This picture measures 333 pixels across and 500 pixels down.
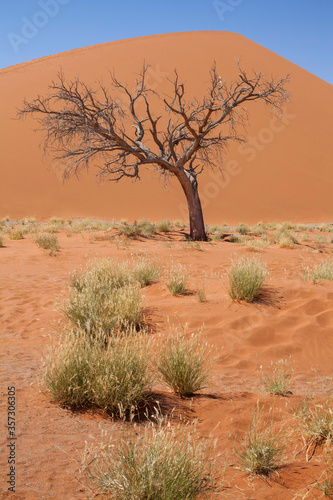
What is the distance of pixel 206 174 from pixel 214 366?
117 feet

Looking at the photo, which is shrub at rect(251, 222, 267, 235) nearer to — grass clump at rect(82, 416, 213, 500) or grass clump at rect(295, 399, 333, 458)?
grass clump at rect(295, 399, 333, 458)

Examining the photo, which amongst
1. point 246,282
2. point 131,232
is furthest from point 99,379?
point 131,232

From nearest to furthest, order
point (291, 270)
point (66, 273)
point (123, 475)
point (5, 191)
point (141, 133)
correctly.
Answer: point (123, 475) → point (66, 273) → point (291, 270) → point (141, 133) → point (5, 191)

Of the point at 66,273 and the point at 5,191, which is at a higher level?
the point at 5,191

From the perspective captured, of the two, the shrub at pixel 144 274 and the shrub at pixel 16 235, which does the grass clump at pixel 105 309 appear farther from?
the shrub at pixel 16 235

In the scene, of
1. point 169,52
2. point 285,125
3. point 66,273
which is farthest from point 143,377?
point 169,52

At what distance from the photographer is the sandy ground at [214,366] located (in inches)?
88.8

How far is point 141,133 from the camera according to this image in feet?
54.2

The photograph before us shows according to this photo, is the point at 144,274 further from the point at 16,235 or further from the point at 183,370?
the point at 16,235

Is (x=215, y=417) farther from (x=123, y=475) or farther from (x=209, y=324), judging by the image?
(x=209, y=324)

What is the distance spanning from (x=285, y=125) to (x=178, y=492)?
45.2 meters

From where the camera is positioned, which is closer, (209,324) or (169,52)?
(209,324)

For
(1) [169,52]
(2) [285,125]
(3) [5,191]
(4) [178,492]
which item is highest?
(1) [169,52]

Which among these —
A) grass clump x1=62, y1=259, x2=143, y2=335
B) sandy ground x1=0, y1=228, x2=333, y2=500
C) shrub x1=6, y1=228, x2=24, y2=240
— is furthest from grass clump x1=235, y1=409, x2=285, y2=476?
shrub x1=6, y1=228, x2=24, y2=240
